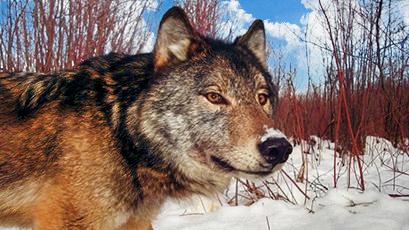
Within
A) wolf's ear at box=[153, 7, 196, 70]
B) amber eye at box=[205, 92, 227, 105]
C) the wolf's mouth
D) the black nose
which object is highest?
wolf's ear at box=[153, 7, 196, 70]

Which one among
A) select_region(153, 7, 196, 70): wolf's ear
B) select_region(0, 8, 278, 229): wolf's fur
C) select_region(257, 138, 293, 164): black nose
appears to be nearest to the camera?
select_region(257, 138, 293, 164): black nose

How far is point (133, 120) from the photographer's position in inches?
96.7

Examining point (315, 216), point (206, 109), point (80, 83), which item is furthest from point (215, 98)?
point (315, 216)

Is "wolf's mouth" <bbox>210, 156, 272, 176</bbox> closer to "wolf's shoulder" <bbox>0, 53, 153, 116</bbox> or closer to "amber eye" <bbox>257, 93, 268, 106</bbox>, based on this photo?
"amber eye" <bbox>257, 93, 268, 106</bbox>

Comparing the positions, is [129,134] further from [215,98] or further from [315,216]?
[315,216]

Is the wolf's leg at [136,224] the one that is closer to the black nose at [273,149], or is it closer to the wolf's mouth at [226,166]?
the wolf's mouth at [226,166]

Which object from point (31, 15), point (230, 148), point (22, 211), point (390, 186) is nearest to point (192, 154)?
point (230, 148)

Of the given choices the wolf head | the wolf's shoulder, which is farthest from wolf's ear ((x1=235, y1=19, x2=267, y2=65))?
the wolf's shoulder

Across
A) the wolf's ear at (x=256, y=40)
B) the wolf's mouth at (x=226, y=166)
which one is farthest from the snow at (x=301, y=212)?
the wolf's ear at (x=256, y=40)

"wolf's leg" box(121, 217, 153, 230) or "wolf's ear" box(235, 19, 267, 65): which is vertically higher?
"wolf's ear" box(235, 19, 267, 65)

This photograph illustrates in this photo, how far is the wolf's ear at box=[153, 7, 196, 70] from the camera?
254 centimetres

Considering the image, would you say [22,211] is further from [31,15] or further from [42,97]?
[31,15]

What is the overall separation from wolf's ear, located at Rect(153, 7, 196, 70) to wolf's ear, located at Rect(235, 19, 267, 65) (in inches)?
21.0

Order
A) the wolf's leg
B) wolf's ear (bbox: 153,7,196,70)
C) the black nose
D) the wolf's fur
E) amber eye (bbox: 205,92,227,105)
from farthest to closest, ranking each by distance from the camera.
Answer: the wolf's leg → wolf's ear (bbox: 153,7,196,70) → amber eye (bbox: 205,92,227,105) → the wolf's fur → the black nose
